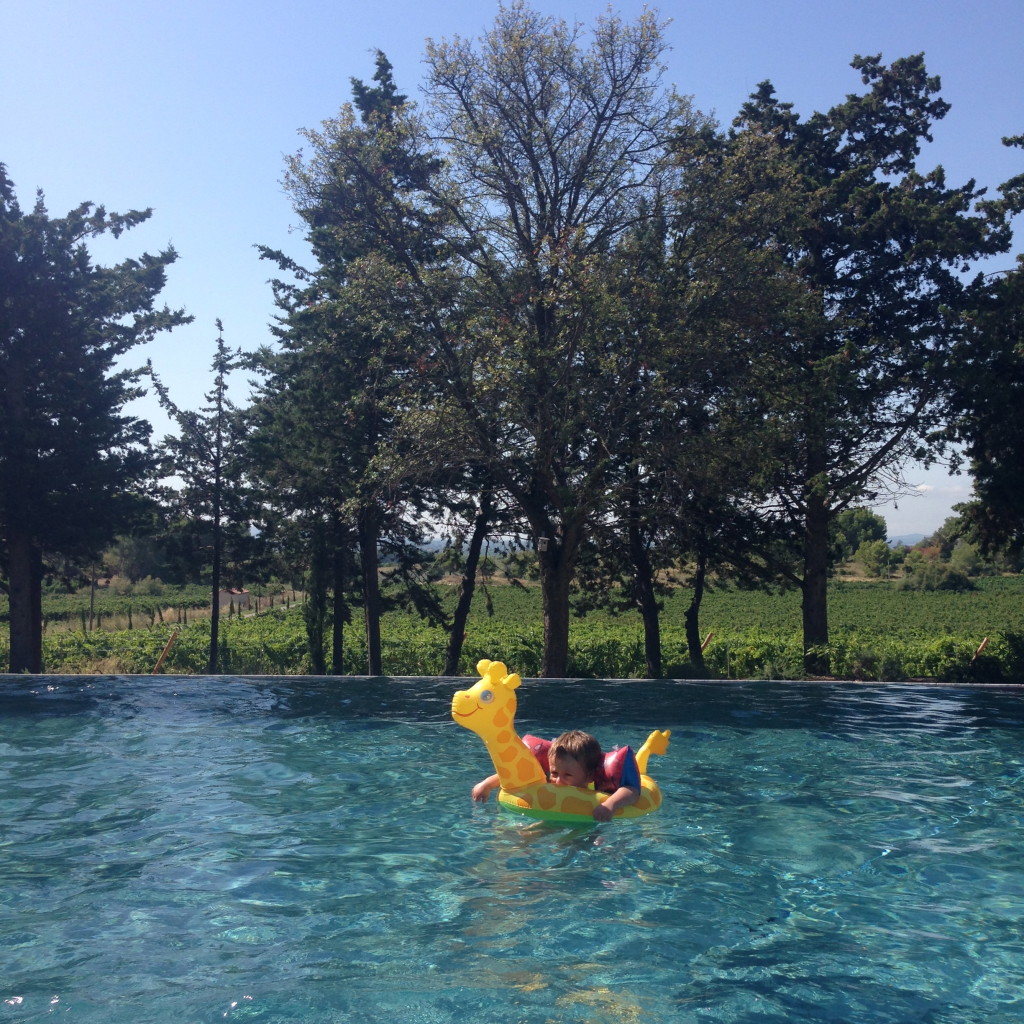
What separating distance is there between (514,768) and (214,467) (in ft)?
69.3

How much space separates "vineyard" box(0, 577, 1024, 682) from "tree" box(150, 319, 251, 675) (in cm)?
315

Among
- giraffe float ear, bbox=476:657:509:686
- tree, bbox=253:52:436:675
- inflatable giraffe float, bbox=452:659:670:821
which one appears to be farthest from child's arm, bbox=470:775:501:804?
tree, bbox=253:52:436:675

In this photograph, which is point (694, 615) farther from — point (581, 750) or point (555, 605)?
point (581, 750)

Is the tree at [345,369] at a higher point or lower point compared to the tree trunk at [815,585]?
higher

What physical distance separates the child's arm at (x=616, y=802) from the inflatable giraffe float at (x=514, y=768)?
0.42 feet

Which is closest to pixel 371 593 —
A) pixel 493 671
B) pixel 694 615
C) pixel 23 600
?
pixel 23 600

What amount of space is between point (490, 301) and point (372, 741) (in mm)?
9007

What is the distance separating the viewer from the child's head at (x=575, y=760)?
7.26 meters

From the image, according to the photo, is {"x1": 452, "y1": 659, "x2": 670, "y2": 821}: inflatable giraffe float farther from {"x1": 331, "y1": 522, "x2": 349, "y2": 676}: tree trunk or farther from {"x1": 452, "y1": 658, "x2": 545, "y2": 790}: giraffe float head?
{"x1": 331, "y1": 522, "x2": 349, "y2": 676}: tree trunk

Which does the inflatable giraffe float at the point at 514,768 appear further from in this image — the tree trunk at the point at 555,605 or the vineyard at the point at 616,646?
the vineyard at the point at 616,646

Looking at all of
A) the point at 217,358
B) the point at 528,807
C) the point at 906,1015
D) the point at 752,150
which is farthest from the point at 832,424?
the point at 217,358

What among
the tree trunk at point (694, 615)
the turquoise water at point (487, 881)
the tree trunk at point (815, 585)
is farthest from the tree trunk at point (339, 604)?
the turquoise water at point (487, 881)

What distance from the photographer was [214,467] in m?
26.7

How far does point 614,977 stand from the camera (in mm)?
4734
